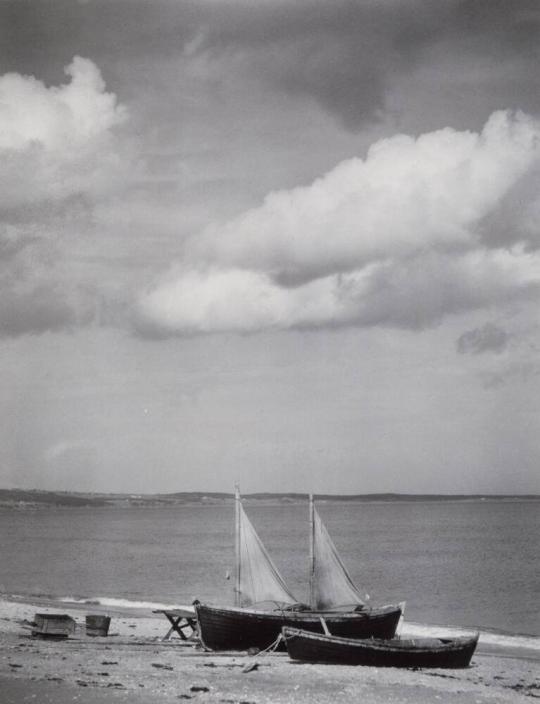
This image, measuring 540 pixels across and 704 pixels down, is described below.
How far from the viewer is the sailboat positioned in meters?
29.3

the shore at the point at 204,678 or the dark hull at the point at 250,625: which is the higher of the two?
the dark hull at the point at 250,625

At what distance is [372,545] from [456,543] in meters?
12.4

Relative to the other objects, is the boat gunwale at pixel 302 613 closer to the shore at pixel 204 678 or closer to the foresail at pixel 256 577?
the foresail at pixel 256 577

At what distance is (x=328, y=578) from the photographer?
3253 centimetres

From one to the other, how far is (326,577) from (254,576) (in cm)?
301

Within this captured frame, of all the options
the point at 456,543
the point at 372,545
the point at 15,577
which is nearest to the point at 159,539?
the point at 372,545

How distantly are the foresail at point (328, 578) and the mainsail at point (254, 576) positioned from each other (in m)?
1.37

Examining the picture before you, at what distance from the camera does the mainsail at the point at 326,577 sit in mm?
32344

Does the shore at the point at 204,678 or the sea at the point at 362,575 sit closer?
the shore at the point at 204,678

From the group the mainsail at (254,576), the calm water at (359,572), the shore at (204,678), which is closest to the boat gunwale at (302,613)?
the mainsail at (254,576)

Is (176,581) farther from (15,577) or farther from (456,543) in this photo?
(456,543)

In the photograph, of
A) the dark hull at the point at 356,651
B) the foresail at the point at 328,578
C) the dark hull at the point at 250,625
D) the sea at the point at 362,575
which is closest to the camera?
the dark hull at the point at 356,651

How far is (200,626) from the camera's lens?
2978 cm

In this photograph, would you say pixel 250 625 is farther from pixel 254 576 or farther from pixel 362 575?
pixel 362 575
